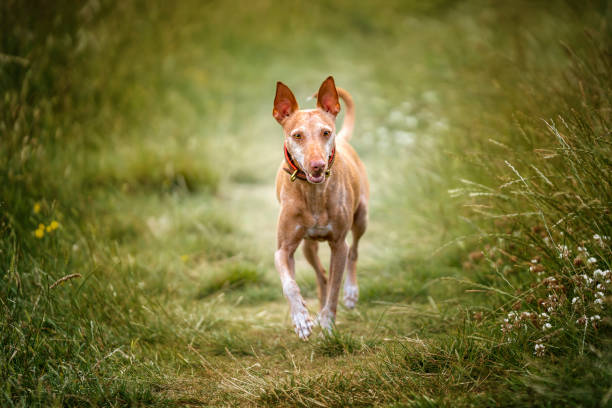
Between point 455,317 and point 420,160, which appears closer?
point 455,317

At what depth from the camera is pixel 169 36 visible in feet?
29.3

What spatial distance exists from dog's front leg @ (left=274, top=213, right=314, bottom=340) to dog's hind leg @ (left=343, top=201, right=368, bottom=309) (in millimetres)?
728

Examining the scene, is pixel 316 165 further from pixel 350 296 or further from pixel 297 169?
pixel 350 296

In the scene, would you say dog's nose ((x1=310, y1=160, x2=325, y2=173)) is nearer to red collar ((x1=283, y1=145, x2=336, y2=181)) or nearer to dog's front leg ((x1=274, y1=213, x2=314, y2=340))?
red collar ((x1=283, y1=145, x2=336, y2=181))

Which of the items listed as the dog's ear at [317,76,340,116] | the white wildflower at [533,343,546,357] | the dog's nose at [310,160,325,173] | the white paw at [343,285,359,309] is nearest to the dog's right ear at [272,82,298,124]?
the dog's ear at [317,76,340,116]

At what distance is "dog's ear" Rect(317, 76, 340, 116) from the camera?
3471mm

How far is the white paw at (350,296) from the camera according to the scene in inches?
158

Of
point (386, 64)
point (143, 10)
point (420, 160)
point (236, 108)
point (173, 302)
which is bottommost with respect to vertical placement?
point (173, 302)

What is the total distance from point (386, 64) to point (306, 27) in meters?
4.07

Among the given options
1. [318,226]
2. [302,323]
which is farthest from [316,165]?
[302,323]

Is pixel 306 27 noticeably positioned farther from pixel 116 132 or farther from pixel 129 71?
pixel 116 132

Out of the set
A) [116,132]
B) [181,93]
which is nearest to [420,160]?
[116,132]

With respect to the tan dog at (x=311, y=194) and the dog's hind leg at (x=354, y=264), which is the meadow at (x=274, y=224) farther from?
the tan dog at (x=311, y=194)

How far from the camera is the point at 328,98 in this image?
138 inches
